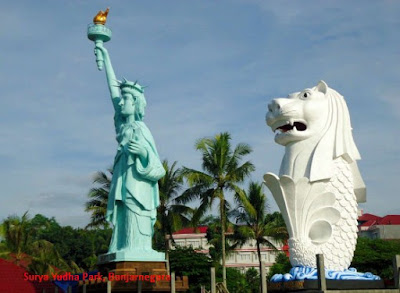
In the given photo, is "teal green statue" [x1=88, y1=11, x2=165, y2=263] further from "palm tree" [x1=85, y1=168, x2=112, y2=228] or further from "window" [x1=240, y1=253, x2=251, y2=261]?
"window" [x1=240, y1=253, x2=251, y2=261]

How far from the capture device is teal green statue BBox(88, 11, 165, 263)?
14477 mm

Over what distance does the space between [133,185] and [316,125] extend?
5.51 m

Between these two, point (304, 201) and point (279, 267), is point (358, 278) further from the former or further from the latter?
point (279, 267)

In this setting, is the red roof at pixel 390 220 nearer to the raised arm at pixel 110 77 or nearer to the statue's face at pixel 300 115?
the raised arm at pixel 110 77

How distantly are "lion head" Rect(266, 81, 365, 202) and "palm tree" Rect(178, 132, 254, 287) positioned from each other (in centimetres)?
913

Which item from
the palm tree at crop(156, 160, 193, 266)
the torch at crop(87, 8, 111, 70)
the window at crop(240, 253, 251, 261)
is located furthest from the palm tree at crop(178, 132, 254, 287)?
the window at crop(240, 253, 251, 261)

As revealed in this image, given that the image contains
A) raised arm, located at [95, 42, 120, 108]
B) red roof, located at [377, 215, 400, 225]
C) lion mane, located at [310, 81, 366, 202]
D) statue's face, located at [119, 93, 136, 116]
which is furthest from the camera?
red roof, located at [377, 215, 400, 225]

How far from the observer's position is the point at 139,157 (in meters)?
14.9

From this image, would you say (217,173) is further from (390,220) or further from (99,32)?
(390,220)

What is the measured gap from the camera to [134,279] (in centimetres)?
1348

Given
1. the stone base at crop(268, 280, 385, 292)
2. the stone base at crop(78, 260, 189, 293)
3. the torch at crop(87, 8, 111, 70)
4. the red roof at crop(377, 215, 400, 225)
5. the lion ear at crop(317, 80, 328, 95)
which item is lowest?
the stone base at crop(268, 280, 385, 292)

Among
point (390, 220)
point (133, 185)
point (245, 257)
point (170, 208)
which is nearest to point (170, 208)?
point (170, 208)

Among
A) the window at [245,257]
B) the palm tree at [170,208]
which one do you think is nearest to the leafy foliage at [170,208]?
the palm tree at [170,208]

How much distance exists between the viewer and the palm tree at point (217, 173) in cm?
2092
